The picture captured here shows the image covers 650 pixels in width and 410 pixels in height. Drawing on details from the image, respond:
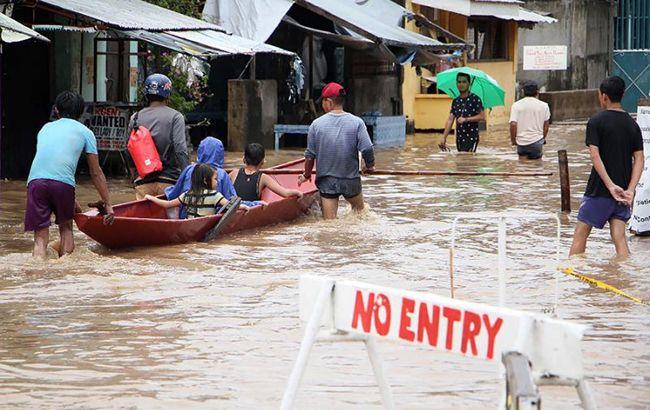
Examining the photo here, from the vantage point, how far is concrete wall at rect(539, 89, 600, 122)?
113 ft

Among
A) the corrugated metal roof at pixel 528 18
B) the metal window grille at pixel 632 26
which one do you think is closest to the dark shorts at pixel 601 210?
the corrugated metal roof at pixel 528 18

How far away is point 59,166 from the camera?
1083 cm

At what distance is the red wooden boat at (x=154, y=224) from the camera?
38.4ft

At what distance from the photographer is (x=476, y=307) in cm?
450

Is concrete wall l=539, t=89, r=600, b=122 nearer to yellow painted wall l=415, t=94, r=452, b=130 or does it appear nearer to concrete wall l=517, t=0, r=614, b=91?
concrete wall l=517, t=0, r=614, b=91

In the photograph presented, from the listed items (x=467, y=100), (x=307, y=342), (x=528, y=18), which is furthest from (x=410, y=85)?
(x=307, y=342)

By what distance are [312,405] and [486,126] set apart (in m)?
25.4

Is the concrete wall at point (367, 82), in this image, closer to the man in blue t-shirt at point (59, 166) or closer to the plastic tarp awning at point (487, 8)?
the plastic tarp awning at point (487, 8)

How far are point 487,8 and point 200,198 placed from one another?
18.7m

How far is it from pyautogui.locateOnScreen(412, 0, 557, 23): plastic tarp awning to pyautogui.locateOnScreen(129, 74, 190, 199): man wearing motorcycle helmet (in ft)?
55.0

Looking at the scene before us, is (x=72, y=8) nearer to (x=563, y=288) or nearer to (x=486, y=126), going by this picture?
(x=563, y=288)

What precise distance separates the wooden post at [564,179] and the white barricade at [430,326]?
987 centimetres

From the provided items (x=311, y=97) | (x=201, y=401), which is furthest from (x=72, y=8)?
(x=311, y=97)

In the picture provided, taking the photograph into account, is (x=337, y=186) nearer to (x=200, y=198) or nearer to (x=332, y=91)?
(x=332, y=91)
